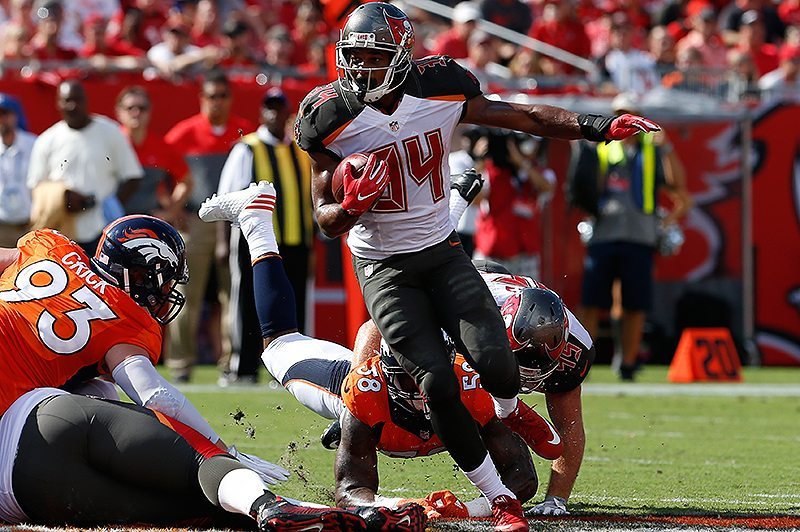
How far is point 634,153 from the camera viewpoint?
10.2m

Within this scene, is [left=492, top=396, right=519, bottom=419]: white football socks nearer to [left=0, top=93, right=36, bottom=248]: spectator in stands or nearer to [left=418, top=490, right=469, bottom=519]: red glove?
[left=418, top=490, right=469, bottom=519]: red glove

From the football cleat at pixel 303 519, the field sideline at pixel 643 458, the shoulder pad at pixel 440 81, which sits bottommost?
the field sideline at pixel 643 458

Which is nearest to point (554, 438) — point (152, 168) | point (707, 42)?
point (152, 168)

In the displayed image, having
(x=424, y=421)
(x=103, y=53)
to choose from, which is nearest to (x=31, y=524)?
(x=424, y=421)

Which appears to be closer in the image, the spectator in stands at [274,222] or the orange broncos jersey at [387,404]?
the orange broncos jersey at [387,404]

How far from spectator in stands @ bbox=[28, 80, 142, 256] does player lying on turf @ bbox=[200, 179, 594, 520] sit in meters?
3.47

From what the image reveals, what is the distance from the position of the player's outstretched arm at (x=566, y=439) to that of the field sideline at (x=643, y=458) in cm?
11

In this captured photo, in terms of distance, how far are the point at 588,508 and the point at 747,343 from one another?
740 centimetres

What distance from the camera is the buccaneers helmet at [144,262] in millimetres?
4543

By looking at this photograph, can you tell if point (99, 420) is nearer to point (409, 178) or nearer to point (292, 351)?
point (292, 351)

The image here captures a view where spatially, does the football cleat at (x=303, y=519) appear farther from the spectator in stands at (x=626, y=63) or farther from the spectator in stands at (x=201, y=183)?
the spectator in stands at (x=626, y=63)

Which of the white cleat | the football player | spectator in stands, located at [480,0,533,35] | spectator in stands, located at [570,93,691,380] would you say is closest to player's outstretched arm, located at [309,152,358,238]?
the football player

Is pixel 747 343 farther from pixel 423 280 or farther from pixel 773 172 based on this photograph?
pixel 423 280

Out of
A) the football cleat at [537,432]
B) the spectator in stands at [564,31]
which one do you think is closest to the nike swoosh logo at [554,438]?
the football cleat at [537,432]
